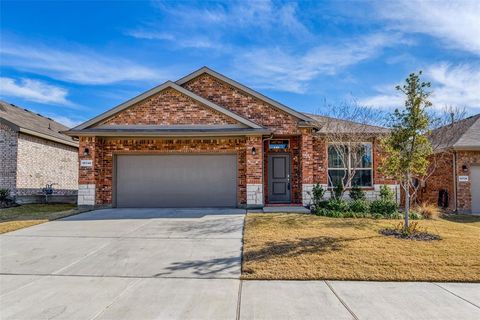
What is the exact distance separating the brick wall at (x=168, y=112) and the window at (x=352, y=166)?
507 centimetres

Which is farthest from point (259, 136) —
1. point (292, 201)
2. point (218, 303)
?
point (218, 303)

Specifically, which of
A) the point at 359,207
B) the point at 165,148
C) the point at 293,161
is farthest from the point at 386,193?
the point at 165,148

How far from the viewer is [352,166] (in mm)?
13586

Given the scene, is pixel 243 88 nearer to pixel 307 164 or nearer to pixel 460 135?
pixel 307 164

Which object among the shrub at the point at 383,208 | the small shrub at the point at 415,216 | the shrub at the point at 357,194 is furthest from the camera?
the shrub at the point at 357,194

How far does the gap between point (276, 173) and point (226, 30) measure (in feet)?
20.3

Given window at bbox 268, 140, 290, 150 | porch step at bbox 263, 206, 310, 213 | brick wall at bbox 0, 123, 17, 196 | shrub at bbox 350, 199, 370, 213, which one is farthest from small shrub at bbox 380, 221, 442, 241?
brick wall at bbox 0, 123, 17, 196

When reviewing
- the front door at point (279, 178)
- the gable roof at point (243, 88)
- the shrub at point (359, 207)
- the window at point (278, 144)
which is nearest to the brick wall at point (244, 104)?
the gable roof at point (243, 88)

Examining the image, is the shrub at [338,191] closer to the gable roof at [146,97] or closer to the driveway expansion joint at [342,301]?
the gable roof at [146,97]

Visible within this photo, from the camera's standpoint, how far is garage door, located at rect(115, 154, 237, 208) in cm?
1298

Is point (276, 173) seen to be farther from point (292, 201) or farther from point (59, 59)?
point (59, 59)

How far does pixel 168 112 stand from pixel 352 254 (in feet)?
29.1

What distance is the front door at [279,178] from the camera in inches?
548

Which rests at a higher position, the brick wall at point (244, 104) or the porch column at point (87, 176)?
the brick wall at point (244, 104)
